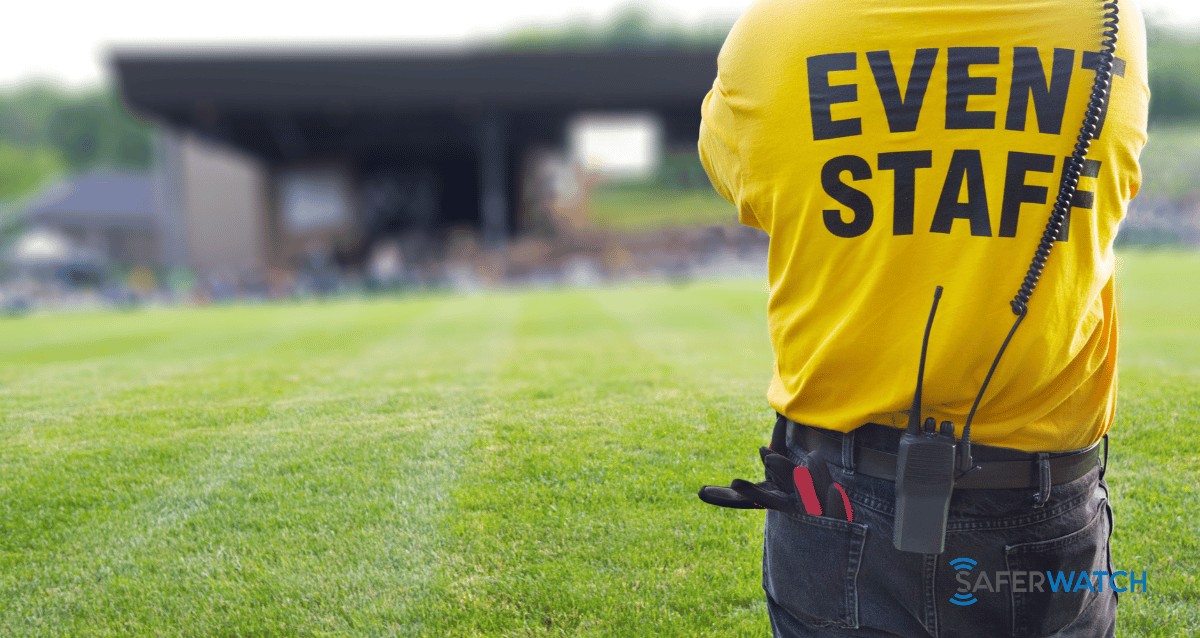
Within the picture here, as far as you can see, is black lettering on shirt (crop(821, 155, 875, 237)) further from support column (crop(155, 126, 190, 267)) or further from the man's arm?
support column (crop(155, 126, 190, 267))

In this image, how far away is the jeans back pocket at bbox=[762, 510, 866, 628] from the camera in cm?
158

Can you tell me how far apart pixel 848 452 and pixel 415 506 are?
149cm

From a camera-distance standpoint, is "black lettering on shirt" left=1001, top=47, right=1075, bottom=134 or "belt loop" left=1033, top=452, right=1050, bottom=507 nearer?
"black lettering on shirt" left=1001, top=47, right=1075, bottom=134

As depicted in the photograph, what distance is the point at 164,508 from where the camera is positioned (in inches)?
96.0

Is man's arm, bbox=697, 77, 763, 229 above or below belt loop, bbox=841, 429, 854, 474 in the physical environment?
above

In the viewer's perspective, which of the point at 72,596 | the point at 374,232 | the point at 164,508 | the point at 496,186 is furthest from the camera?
the point at 374,232

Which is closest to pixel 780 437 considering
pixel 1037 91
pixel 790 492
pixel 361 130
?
pixel 790 492

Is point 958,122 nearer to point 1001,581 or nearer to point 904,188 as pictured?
point 904,188

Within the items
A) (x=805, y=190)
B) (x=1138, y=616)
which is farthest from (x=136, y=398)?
(x=1138, y=616)

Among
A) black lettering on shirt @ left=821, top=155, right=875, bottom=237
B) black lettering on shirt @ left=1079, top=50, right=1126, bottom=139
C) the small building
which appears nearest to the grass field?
black lettering on shirt @ left=821, top=155, right=875, bottom=237

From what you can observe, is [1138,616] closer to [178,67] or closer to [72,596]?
[72,596]

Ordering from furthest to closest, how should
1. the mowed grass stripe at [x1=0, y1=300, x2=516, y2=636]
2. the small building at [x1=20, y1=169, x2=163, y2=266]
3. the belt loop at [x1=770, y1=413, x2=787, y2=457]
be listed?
the small building at [x1=20, y1=169, x2=163, y2=266] → the mowed grass stripe at [x1=0, y1=300, x2=516, y2=636] → the belt loop at [x1=770, y1=413, x2=787, y2=457]

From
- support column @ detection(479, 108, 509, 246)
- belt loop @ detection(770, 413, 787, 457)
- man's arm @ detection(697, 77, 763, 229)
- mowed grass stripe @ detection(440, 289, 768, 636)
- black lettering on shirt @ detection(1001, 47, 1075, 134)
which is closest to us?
black lettering on shirt @ detection(1001, 47, 1075, 134)

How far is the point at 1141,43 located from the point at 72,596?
2.95 m
